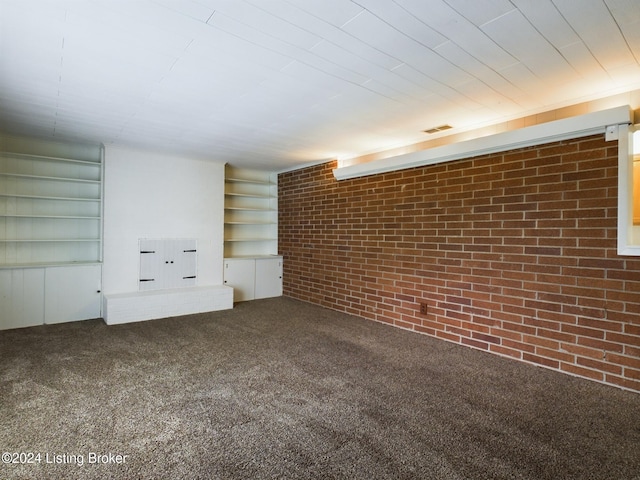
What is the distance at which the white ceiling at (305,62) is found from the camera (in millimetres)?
1844

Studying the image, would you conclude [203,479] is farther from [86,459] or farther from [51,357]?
[51,357]

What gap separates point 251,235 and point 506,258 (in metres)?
4.55

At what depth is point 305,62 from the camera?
238 cm

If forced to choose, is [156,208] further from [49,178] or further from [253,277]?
[253,277]

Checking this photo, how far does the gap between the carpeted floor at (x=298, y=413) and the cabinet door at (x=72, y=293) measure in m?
0.64

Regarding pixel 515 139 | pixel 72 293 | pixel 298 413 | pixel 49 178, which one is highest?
pixel 515 139

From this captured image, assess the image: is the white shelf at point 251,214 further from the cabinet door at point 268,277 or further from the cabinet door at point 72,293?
the cabinet door at point 72,293

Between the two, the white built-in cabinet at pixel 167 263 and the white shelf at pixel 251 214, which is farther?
the white shelf at pixel 251 214

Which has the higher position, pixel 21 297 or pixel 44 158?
pixel 44 158

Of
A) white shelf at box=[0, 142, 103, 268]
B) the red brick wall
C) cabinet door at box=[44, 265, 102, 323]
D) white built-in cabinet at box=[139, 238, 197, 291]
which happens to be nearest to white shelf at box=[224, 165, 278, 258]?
white built-in cabinet at box=[139, 238, 197, 291]

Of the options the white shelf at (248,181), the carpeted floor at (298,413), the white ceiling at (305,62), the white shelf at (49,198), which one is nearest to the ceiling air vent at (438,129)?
the white ceiling at (305,62)

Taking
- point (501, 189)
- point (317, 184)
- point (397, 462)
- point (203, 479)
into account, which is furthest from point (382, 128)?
point (203, 479)

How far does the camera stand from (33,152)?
455cm

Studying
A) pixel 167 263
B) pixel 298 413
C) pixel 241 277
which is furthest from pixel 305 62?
pixel 241 277
